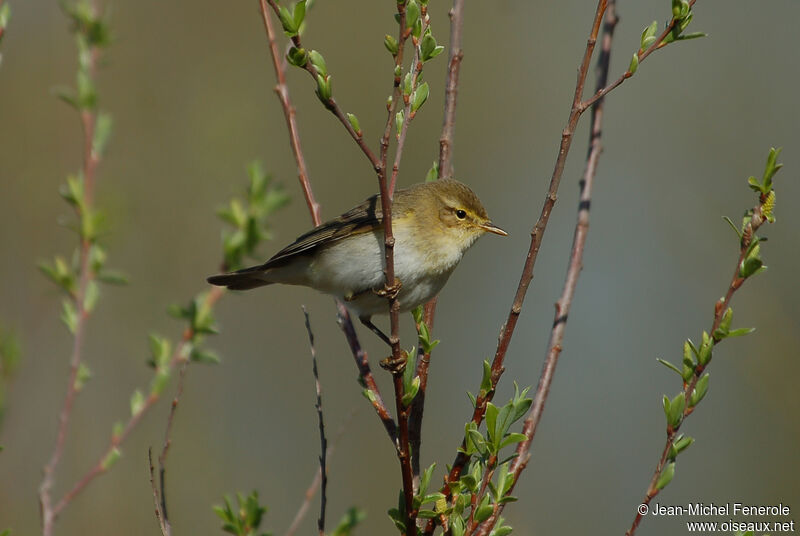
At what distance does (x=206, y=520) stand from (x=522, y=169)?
15.4ft

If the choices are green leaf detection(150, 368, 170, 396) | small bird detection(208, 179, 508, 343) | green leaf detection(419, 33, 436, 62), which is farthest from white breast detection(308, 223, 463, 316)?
green leaf detection(419, 33, 436, 62)

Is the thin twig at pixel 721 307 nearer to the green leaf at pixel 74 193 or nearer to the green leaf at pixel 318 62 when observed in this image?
the green leaf at pixel 318 62

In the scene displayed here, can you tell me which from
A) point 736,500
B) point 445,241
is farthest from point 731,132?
point 445,241

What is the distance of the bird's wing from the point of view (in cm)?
411

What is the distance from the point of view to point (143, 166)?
600 cm

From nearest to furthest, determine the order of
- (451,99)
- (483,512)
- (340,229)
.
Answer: (483,512), (451,99), (340,229)

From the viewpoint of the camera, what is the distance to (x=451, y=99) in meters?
3.31

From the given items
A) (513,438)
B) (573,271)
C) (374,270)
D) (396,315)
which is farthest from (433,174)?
(513,438)

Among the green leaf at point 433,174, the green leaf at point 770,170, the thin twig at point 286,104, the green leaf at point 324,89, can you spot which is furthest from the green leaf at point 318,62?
the green leaf at point 770,170

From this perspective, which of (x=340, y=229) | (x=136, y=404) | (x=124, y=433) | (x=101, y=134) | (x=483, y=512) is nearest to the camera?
(x=483, y=512)

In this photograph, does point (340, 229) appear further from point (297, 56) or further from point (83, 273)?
point (297, 56)

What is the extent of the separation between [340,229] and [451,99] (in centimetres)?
116

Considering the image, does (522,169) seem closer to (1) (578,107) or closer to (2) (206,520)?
(2) (206,520)

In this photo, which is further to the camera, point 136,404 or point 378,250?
point 378,250
